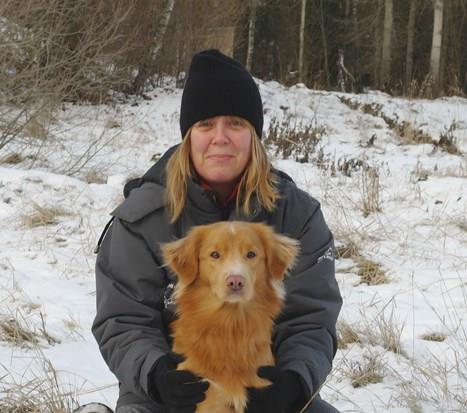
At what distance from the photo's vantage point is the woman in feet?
9.47

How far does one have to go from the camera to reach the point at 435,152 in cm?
1136

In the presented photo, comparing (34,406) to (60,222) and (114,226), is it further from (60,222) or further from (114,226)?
(60,222)

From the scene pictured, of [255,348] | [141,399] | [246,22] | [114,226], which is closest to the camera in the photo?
[255,348]

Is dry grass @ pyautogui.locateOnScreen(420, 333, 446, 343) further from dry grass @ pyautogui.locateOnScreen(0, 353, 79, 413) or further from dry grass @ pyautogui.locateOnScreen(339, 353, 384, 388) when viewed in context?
dry grass @ pyautogui.locateOnScreen(0, 353, 79, 413)

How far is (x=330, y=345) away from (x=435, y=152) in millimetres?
8898

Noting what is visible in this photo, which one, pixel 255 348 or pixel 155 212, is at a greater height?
pixel 155 212

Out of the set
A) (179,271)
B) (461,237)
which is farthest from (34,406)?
(461,237)

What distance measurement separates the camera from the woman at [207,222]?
289 cm

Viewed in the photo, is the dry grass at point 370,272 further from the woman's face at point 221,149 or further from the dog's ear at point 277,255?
the dog's ear at point 277,255

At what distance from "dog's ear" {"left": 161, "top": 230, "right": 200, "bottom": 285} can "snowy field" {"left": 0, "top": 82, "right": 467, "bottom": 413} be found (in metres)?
1.27

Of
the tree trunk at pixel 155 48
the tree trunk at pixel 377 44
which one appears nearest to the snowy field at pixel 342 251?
the tree trunk at pixel 155 48

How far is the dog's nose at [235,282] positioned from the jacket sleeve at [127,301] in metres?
0.58

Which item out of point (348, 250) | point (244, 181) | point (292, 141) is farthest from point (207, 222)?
point (292, 141)

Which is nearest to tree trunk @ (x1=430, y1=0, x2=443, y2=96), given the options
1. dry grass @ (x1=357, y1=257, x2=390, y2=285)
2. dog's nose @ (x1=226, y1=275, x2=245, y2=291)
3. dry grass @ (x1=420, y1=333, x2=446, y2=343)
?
dry grass @ (x1=357, y1=257, x2=390, y2=285)
